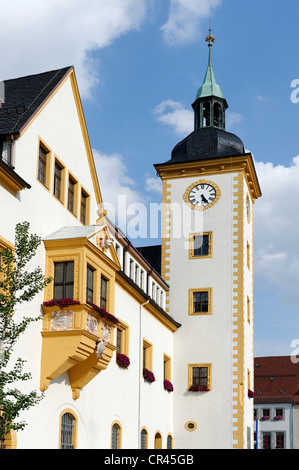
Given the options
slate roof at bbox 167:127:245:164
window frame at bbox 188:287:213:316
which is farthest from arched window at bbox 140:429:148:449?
slate roof at bbox 167:127:245:164

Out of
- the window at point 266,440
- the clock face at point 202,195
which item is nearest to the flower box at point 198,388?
the clock face at point 202,195

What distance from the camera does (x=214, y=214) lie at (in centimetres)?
4112

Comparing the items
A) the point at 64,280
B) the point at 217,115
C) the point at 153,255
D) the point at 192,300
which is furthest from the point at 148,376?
the point at 217,115

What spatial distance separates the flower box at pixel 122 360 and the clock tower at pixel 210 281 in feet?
32.4

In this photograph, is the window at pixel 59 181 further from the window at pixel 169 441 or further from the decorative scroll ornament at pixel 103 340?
the window at pixel 169 441

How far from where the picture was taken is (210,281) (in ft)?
131

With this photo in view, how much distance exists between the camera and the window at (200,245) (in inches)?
1593

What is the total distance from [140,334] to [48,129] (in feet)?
39.0

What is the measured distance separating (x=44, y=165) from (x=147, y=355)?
1342cm

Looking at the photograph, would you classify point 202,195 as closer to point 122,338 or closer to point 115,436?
point 122,338

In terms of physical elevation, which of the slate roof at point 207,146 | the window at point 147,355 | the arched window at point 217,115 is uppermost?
the arched window at point 217,115

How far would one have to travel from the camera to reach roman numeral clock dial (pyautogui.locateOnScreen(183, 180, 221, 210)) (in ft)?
136
